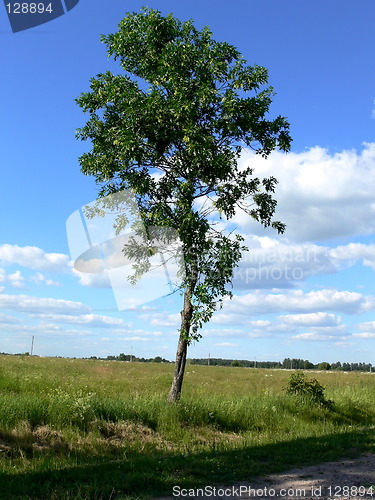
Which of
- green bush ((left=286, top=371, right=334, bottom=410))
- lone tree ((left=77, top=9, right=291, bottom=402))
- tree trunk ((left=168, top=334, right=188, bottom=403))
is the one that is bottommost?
green bush ((left=286, top=371, right=334, bottom=410))

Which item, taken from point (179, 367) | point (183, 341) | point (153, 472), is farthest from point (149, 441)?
point (183, 341)

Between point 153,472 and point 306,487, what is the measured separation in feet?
9.00

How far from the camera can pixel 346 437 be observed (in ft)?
39.7

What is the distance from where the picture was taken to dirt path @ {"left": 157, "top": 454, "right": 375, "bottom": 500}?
678cm

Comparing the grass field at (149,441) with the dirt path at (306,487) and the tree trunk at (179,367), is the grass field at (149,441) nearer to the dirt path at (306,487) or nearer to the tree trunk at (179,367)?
the dirt path at (306,487)

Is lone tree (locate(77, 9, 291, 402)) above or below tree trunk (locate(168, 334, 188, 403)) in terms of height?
above

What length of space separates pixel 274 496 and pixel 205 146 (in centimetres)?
1084

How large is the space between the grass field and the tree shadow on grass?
0.02 meters

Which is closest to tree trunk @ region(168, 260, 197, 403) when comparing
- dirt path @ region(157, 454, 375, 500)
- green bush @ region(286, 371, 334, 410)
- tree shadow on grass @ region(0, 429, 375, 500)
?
tree shadow on grass @ region(0, 429, 375, 500)

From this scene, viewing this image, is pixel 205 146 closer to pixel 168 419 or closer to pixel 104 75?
pixel 104 75

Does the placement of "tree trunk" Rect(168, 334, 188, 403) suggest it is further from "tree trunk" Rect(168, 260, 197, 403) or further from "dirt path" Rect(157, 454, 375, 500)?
"dirt path" Rect(157, 454, 375, 500)

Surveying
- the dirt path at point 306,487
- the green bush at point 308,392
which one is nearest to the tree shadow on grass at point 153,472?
the dirt path at point 306,487

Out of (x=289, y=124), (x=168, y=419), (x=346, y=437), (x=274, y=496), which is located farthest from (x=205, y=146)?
(x=274, y=496)

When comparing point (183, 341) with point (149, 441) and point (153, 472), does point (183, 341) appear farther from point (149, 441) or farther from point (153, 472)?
point (153, 472)
